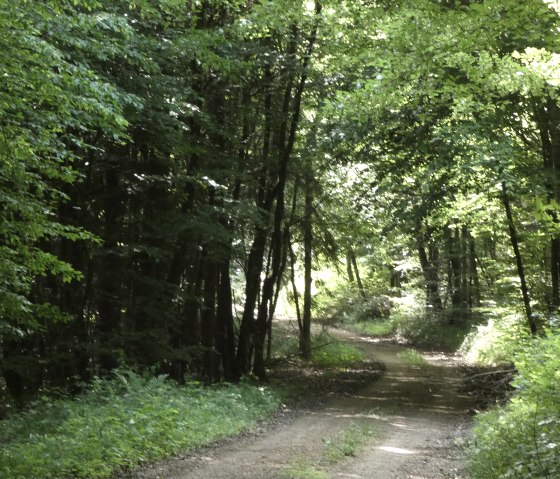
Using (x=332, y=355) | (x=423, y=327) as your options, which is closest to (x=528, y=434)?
(x=332, y=355)

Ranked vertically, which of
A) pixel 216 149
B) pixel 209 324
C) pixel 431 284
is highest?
pixel 216 149

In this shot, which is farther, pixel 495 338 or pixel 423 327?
pixel 423 327

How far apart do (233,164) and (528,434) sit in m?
10.3

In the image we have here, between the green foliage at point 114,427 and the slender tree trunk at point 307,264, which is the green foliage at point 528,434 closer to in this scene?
the green foliage at point 114,427

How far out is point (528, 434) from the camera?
7.61m

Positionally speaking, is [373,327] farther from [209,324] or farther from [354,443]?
[354,443]

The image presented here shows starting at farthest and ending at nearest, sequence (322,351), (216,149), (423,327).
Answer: (423,327)
(322,351)
(216,149)

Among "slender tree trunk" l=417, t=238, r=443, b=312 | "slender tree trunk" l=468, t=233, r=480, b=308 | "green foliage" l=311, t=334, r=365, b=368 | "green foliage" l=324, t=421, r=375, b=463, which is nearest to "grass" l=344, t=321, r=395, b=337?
"slender tree trunk" l=417, t=238, r=443, b=312

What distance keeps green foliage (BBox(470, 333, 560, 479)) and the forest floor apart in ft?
2.20

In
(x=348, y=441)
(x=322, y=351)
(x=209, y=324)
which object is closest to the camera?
(x=348, y=441)

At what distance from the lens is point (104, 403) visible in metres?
11.5

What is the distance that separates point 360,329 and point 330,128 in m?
28.4

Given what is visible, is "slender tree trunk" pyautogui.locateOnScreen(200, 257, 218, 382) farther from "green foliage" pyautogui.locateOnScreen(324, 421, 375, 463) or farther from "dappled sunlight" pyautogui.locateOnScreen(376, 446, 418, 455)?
"dappled sunlight" pyautogui.locateOnScreen(376, 446, 418, 455)

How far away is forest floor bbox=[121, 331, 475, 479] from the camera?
8820 millimetres
